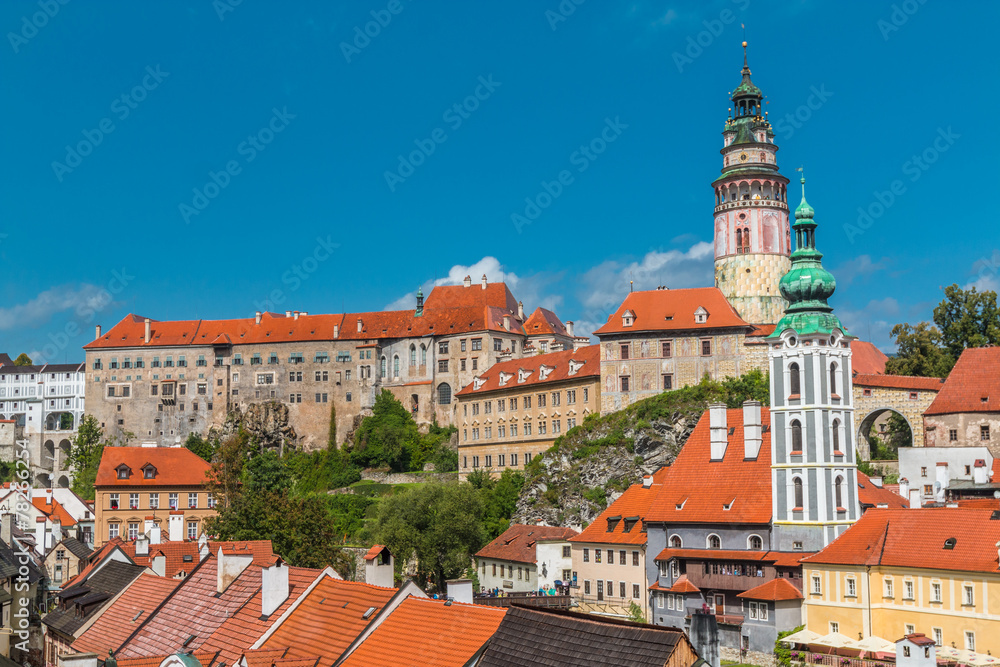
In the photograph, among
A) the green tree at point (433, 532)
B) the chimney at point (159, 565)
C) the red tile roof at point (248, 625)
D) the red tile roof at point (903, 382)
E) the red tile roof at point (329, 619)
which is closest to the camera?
the red tile roof at point (329, 619)

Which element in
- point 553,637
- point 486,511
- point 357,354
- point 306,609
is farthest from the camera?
point 357,354

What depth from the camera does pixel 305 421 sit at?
350 ft

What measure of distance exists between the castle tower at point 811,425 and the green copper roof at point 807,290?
0.04 metres

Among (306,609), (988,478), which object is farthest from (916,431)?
(306,609)

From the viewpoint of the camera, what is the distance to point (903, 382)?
70.3 meters

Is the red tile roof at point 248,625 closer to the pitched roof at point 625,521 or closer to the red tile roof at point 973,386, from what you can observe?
the pitched roof at point 625,521

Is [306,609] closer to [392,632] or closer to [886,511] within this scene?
[392,632]

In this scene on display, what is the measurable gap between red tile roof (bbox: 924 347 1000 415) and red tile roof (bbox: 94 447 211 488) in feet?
146

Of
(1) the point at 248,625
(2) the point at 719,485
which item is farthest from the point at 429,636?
(2) the point at 719,485

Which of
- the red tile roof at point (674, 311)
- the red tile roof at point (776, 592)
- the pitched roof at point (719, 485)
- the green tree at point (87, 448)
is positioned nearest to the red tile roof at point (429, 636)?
the red tile roof at point (776, 592)

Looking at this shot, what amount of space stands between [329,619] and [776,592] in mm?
24258

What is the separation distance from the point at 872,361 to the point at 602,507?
92.4 ft

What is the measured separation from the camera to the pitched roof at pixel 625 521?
54750 mm

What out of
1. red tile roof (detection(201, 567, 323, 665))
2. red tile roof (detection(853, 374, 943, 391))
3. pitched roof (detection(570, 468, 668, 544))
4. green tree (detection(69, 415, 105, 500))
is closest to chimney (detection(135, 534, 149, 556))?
red tile roof (detection(201, 567, 323, 665))
